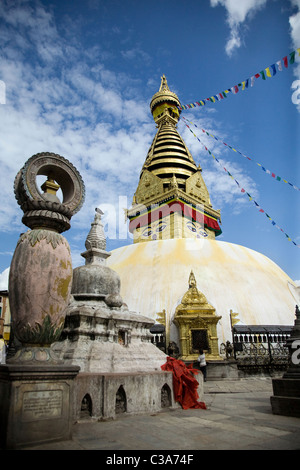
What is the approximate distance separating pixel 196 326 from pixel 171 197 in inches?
579

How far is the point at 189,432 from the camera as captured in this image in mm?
4027

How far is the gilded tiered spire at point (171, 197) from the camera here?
27.6 metres

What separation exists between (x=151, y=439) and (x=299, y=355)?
3.47 m

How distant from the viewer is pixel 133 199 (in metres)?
32.2

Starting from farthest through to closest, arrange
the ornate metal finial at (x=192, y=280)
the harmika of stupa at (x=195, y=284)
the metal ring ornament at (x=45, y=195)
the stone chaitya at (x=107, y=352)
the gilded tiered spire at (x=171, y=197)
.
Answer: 1. the gilded tiered spire at (x=171, y=197)
2. the ornate metal finial at (x=192, y=280)
3. the harmika of stupa at (x=195, y=284)
4. the stone chaitya at (x=107, y=352)
5. the metal ring ornament at (x=45, y=195)

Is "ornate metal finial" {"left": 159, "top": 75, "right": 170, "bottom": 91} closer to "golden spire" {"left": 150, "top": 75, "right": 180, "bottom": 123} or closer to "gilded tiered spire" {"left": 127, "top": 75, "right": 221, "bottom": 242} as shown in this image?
"golden spire" {"left": 150, "top": 75, "right": 180, "bottom": 123}

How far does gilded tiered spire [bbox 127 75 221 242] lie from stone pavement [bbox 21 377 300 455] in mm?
20929

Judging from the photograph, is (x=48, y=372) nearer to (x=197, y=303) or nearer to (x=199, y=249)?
(x=197, y=303)

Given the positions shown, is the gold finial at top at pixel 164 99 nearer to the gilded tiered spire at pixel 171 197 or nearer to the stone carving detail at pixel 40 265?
the gilded tiered spire at pixel 171 197

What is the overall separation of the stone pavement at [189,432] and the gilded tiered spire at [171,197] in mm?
20929

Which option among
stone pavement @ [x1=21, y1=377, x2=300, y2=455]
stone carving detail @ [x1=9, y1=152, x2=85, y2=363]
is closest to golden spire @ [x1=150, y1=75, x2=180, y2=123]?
stone carving detail @ [x1=9, y1=152, x2=85, y2=363]

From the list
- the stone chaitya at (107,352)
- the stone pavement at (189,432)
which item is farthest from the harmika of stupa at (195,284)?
the stone pavement at (189,432)

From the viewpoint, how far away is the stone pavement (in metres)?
3.38
